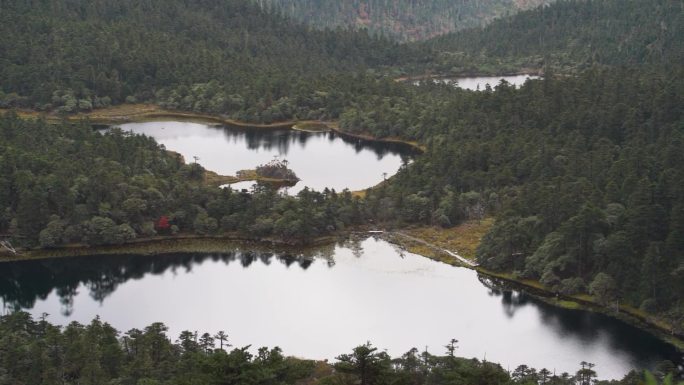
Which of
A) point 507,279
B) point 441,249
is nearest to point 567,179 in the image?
point 441,249

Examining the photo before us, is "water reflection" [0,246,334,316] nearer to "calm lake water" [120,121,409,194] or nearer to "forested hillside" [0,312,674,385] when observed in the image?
"forested hillside" [0,312,674,385]

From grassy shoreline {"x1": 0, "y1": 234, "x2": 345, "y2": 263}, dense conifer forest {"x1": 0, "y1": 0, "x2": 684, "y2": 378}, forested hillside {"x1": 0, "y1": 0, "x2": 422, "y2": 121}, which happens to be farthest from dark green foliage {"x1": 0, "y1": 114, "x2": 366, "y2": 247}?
forested hillside {"x1": 0, "y1": 0, "x2": 422, "y2": 121}

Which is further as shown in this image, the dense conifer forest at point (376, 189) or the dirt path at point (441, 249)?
the dirt path at point (441, 249)

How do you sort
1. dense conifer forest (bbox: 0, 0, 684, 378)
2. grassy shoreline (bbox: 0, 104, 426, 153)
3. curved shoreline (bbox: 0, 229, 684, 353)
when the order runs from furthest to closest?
grassy shoreline (bbox: 0, 104, 426, 153) → curved shoreline (bbox: 0, 229, 684, 353) → dense conifer forest (bbox: 0, 0, 684, 378)

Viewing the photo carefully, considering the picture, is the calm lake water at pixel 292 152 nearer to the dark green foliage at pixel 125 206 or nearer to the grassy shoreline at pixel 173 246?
the dark green foliage at pixel 125 206

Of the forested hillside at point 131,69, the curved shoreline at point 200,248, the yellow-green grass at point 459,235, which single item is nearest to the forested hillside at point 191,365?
the curved shoreline at point 200,248
